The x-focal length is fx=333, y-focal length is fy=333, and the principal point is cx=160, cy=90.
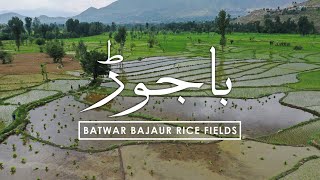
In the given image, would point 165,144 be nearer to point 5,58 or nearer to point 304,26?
point 5,58

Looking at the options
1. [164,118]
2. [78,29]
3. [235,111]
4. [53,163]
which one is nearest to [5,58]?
[164,118]

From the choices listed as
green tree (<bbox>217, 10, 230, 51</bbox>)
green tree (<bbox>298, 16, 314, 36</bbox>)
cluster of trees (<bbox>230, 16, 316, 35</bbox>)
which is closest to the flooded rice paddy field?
green tree (<bbox>217, 10, 230, 51</bbox>)

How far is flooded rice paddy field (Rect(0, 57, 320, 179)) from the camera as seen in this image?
55.5 ft

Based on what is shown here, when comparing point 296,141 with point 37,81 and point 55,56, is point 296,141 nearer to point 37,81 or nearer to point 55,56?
point 37,81

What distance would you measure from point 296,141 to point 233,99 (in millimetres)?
9952

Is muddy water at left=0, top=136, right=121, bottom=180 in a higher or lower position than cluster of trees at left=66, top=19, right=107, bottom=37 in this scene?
lower

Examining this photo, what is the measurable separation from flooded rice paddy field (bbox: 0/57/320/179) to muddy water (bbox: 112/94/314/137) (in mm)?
73

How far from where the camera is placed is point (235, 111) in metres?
26.7

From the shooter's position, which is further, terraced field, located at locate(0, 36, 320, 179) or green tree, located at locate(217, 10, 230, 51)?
green tree, located at locate(217, 10, 230, 51)

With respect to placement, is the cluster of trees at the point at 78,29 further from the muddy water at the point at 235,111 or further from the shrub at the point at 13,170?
the shrub at the point at 13,170

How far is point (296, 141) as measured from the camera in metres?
20.7

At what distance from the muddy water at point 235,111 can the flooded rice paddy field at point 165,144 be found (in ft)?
0.24

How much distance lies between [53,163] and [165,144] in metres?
6.56

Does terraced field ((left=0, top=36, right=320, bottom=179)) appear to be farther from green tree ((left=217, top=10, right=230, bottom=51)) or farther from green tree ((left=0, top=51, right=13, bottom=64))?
green tree ((left=217, top=10, right=230, bottom=51))
